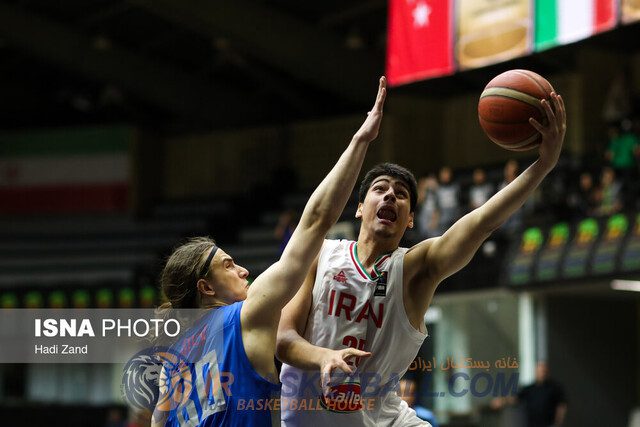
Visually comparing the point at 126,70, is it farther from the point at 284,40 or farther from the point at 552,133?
the point at 552,133

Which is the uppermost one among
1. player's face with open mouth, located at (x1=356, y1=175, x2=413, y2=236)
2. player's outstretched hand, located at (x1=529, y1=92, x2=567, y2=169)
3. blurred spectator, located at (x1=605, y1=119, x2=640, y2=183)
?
blurred spectator, located at (x1=605, y1=119, x2=640, y2=183)

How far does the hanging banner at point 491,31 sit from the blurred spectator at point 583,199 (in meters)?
1.87

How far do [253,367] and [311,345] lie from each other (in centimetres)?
56

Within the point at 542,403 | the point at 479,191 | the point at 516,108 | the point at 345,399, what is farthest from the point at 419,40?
the point at 345,399

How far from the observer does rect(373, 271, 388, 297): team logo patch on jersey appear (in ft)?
16.4

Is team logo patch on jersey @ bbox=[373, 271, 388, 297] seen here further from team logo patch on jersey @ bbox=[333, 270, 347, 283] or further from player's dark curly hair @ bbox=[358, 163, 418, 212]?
player's dark curly hair @ bbox=[358, 163, 418, 212]

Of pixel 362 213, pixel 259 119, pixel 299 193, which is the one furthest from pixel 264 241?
pixel 362 213

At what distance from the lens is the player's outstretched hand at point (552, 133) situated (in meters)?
4.56

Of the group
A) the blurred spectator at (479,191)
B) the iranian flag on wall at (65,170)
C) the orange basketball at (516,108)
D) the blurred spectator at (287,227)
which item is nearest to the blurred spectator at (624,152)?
the blurred spectator at (479,191)

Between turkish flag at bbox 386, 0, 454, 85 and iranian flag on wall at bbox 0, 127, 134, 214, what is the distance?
473 inches

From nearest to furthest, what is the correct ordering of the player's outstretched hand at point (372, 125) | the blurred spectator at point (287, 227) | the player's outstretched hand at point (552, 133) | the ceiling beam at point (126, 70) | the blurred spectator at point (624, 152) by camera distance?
the player's outstretched hand at point (372, 125) → the player's outstretched hand at point (552, 133) → the blurred spectator at point (287, 227) → the blurred spectator at point (624, 152) → the ceiling beam at point (126, 70)

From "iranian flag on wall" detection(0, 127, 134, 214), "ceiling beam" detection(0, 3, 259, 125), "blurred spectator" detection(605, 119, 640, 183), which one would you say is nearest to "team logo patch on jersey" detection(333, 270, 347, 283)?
"blurred spectator" detection(605, 119, 640, 183)

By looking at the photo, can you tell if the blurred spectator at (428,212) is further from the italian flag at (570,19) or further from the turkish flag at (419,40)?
the italian flag at (570,19)

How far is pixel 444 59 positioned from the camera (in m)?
15.8
